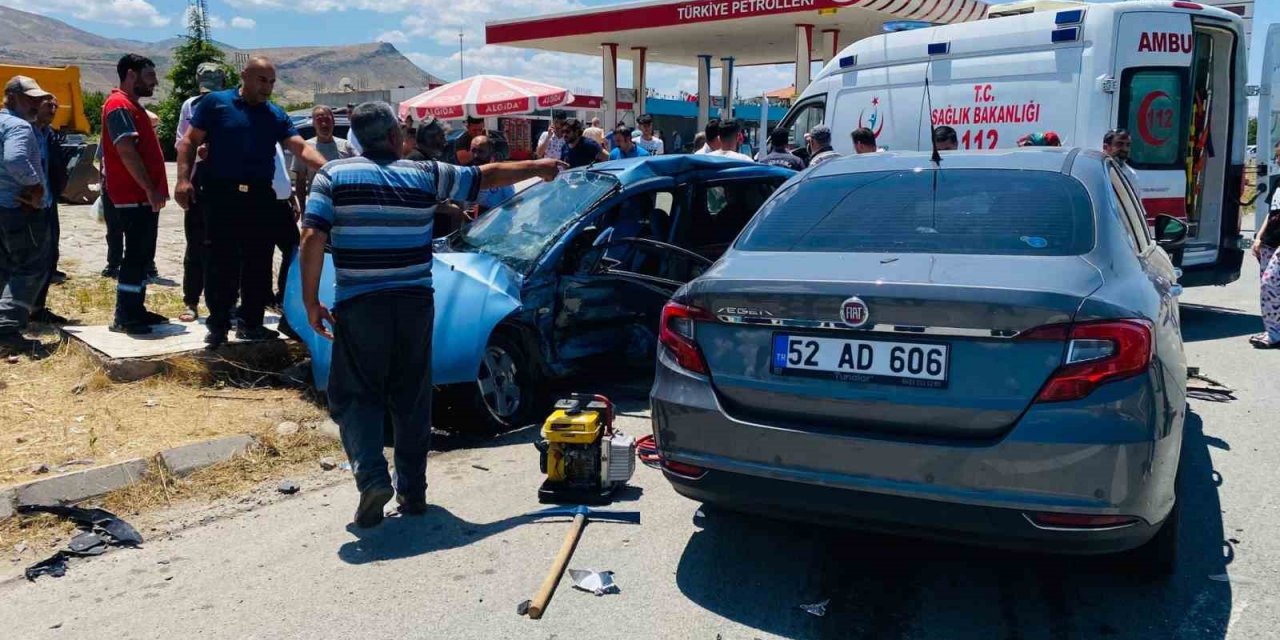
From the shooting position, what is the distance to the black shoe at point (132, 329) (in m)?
6.79

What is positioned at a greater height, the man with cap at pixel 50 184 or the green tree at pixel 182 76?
the green tree at pixel 182 76

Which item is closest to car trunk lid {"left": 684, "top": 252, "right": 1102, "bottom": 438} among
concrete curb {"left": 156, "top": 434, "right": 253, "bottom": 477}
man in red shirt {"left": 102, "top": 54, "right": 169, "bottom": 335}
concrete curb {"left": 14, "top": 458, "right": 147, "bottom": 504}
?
concrete curb {"left": 156, "top": 434, "right": 253, "bottom": 477}

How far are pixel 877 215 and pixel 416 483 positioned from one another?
2.33 meters

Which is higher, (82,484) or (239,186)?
(239,186)

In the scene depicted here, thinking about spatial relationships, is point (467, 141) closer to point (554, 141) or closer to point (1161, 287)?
point (554, 141)

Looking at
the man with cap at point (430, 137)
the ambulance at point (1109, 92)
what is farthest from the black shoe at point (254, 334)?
the ambulance at point (1109, 92)

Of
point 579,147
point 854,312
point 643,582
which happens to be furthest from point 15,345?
point 854,312

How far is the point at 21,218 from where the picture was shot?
6.71 meters

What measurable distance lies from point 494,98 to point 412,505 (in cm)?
1175

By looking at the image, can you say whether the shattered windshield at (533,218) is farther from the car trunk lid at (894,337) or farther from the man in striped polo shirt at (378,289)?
the car trunk lid at (894,337)

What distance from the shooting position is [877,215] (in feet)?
12.8

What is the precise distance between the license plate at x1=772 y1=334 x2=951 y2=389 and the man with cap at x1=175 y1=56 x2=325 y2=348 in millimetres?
3700

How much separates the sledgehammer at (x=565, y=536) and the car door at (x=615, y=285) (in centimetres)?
166

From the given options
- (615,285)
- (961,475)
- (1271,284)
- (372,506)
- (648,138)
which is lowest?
(372,506)
